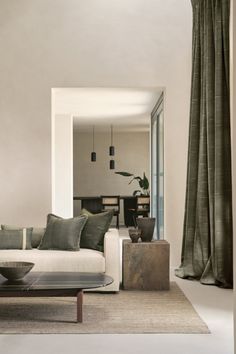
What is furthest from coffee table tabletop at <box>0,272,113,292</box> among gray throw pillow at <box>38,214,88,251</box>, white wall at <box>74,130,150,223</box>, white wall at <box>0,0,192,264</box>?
white wall at <box>74,130,150,223</box>

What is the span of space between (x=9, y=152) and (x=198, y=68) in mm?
2606

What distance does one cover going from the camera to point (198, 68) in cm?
642

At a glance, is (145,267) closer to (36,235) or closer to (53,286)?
(36,235)

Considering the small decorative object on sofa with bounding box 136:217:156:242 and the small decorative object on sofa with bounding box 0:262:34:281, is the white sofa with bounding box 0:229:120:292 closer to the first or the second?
the small decorative object on sofa with bounding box 136:217:156:242

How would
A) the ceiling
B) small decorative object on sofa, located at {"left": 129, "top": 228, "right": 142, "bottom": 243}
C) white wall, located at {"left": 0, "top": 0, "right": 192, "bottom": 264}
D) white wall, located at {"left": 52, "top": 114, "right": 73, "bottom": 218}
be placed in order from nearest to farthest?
small decorative object on sofa, located at {"left": 129, "top": 228, "right": 142, "bottom": 243} < white wall, located at {"left": 0, "top": 0, "right": 192, "bottom": 264} < the ceiling < white wall, located at {"left": 52, "top": 114, "right": 73, "bottom": 218}

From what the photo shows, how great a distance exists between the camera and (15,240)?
561 cm

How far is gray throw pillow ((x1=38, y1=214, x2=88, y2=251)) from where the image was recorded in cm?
548

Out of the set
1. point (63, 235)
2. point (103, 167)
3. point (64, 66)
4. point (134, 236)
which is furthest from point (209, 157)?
point (103, 167)

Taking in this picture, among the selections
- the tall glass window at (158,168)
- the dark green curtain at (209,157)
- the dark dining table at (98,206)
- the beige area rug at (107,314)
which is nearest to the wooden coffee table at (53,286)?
the beige area rug at (107,314)

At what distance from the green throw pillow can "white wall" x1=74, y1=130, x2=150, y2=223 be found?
30.9ft

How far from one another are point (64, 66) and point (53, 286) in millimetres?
3817

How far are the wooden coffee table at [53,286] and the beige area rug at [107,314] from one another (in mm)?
205

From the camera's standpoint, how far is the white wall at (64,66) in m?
7.18

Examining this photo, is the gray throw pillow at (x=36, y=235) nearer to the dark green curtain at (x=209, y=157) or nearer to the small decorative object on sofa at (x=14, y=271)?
the small decorative object on sofa at (x=14, y=271)
